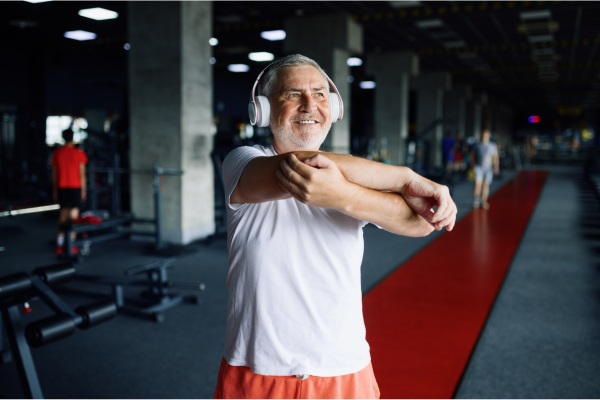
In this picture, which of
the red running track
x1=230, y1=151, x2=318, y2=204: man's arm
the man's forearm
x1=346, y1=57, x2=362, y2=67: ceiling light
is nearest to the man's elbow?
the man's forearm

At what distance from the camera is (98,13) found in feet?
34.0

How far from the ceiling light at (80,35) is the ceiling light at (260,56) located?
496 centimetres

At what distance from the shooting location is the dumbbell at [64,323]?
2.08 m

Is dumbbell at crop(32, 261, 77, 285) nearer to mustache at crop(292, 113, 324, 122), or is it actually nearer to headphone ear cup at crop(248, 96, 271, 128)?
headphone ear cup at crop(248, 96, 271, 128)

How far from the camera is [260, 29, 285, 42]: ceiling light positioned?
12656mm

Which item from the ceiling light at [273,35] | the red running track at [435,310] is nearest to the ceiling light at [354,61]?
the ceiling light at [273,35]

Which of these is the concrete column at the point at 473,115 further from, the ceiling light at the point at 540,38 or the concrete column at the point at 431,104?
the ceiling light at the point at 540,38

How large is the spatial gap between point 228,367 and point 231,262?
0.29m

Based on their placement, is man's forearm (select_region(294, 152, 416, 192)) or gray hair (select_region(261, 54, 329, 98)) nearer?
man's forearm (select_region(294, 152, 416, 192))

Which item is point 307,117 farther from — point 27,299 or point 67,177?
point 67,177

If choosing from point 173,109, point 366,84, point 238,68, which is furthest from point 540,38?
point 366,84

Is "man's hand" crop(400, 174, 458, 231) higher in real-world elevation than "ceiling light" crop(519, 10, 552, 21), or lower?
lower

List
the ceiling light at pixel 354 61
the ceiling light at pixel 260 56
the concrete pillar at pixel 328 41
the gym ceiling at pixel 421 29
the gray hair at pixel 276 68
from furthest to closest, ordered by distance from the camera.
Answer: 1. the ceiling light at pixel 354 61
2. the ceiling light at pixel 260 56
3. the concrete pillar at pixel 328 41
4. the gym ceiling at pixel 421 29
5. the gray hair at pixel 276 68

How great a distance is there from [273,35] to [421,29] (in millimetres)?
3630
